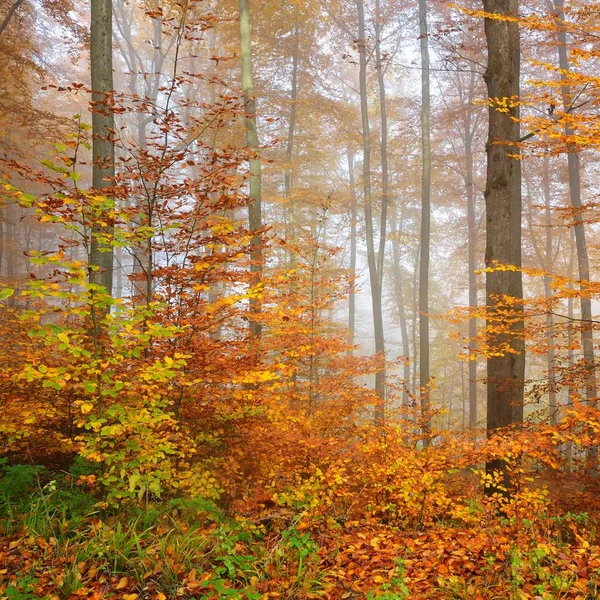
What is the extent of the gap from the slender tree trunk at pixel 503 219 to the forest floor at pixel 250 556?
2014 millimetres

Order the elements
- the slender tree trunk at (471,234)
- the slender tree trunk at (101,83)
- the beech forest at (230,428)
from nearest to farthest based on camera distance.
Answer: the beech forest at (230,428) < the slender tree trunk at (101,83) < the slender tree trunk at (471,234)

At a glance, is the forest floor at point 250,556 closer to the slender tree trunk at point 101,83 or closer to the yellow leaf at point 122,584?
the yellow leaf at point 122,584

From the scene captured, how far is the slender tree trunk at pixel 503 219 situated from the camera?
6.14 meters

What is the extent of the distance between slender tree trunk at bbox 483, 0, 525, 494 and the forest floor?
2.01m

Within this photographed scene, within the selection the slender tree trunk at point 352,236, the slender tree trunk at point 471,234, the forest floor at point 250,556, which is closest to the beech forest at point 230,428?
the forest floor at point 250,556

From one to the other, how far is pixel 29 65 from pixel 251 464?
1082cm

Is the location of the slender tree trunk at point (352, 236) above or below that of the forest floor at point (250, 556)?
above

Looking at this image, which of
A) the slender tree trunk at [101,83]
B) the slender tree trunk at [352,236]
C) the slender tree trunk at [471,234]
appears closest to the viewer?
the slender tree trunk at [101,83]

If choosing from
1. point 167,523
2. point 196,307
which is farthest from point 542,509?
point 196,307

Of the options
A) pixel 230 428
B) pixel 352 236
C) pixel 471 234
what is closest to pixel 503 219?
pixel 230 428

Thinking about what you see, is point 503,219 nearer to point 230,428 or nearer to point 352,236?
point 230,428

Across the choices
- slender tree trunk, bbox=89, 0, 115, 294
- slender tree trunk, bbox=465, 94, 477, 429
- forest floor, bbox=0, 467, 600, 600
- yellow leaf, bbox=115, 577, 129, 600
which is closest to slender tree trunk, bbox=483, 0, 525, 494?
forest floor, bbox=0, 467, 600, 600

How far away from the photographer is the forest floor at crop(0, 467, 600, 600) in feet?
10.1

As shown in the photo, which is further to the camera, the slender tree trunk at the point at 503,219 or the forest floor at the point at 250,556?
the slender tree trunk at the point at 503,219
